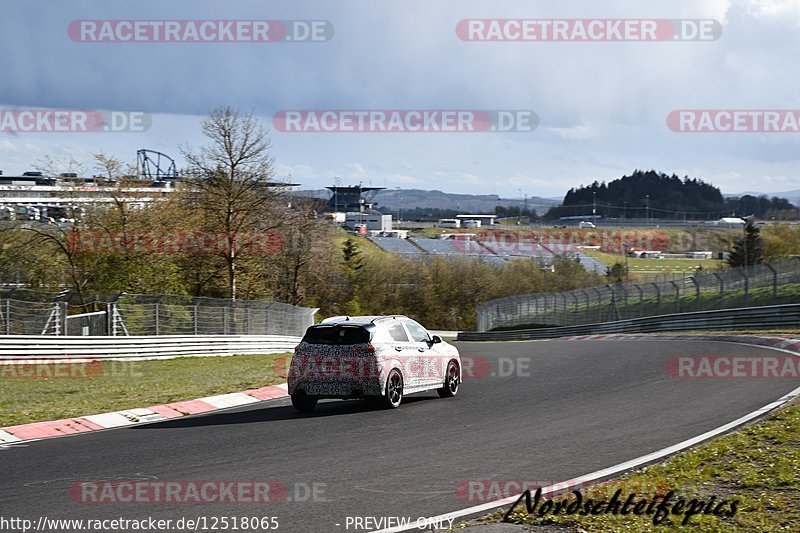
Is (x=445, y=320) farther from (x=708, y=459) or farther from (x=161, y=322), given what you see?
(x=708, y=459)

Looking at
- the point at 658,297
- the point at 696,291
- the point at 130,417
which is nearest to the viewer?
the point at 130,417

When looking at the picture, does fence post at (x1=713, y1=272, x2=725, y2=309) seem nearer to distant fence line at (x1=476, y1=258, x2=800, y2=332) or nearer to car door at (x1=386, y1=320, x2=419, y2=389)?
distant fence line at (x1=476, y1=258, x2=800, y2=332)

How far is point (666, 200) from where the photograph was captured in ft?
613

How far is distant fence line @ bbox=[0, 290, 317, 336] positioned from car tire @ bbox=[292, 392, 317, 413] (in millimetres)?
14975

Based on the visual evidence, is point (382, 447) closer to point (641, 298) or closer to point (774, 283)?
point (774, 283)

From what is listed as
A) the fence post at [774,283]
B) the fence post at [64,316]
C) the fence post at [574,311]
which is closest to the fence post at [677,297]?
the fence post at [774,283]

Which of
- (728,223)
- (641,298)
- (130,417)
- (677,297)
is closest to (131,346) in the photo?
(130,417)

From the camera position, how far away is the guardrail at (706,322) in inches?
1313

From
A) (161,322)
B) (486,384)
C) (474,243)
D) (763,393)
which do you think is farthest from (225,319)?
(474,243)

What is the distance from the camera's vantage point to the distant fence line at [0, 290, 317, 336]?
90.2 ft

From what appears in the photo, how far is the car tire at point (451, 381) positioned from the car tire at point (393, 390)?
167 cm

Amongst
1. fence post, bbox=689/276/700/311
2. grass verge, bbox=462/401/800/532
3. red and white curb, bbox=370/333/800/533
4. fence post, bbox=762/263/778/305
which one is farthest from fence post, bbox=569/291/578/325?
grass verge, bbox=462/401/800/532

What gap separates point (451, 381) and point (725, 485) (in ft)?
30.0

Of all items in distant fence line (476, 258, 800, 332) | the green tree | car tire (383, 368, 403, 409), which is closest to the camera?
car tire (383, 368, 403, 409)
